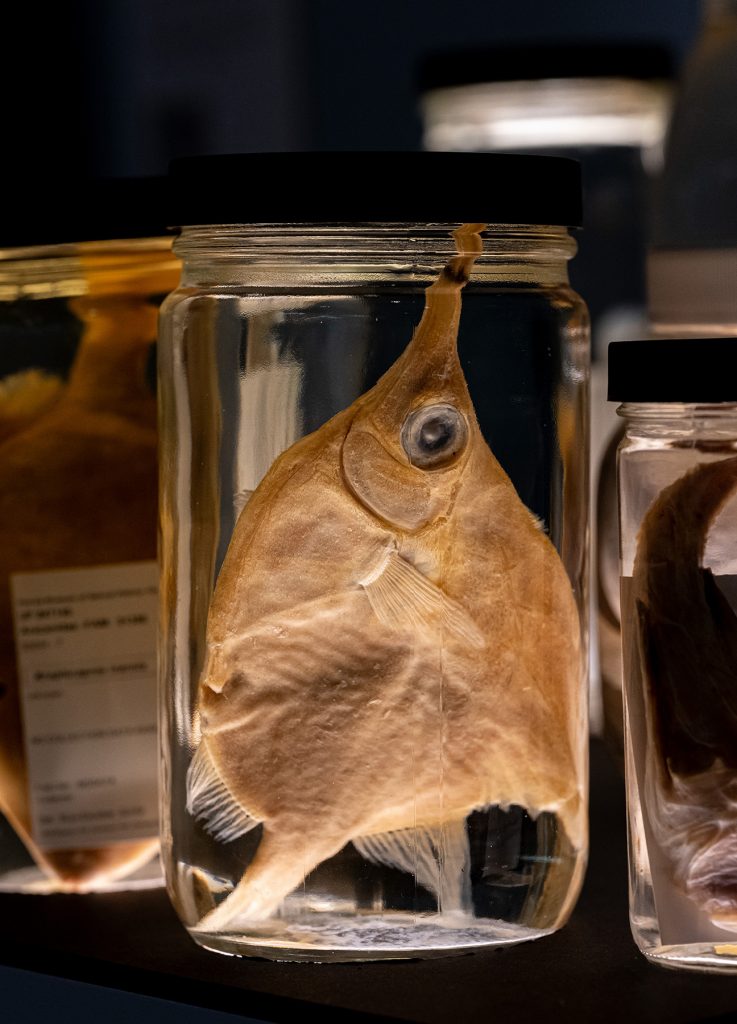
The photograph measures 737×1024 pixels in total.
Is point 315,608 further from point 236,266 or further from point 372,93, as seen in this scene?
point 372,93

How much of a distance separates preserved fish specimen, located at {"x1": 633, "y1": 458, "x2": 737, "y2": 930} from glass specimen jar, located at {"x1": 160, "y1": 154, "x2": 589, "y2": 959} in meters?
0.05

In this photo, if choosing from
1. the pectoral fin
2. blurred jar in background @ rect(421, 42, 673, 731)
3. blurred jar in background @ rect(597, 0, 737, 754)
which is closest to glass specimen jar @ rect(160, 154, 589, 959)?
the pectoral fin

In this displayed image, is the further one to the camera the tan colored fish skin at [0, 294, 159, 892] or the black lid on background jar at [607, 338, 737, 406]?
the tan colored fish skin at [0, 294, 159, 892]

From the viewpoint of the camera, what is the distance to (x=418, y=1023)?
493 millimetres

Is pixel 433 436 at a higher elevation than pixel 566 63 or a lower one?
lower

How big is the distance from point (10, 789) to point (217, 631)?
163 mm

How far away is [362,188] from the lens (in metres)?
0.51

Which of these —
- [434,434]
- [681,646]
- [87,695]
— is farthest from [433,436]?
[87,695]

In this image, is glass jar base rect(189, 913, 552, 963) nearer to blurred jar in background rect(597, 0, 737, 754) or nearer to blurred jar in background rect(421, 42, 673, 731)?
blurred jar in background rect(597, 0, 737, 754)

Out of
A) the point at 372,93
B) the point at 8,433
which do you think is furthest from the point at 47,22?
the point at 8,433

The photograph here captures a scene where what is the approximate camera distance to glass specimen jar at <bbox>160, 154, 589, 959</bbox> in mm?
532

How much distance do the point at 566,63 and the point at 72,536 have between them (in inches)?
17.8

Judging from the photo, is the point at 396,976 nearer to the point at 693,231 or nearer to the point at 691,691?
the point at 691,691

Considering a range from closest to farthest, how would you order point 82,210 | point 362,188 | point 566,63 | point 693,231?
point 362,188 → point 82,210 → point 693,231 → point 566,63
